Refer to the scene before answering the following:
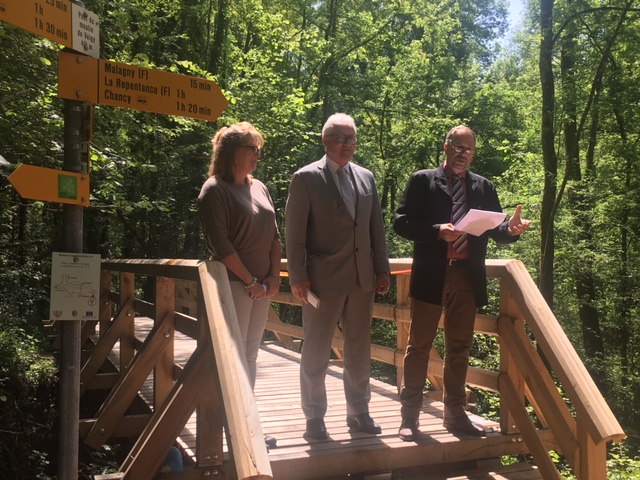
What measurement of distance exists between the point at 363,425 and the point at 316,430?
325mm

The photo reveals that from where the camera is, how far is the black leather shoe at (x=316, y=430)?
12.5 ft

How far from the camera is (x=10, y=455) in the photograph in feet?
20.2

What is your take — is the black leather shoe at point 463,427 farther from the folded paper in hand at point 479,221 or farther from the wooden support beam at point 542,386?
the folded paper in hand at point 479,221

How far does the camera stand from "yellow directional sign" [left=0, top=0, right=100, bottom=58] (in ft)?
8.93

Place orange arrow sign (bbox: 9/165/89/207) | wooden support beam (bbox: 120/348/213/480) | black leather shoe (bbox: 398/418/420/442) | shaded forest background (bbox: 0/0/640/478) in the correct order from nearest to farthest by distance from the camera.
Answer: orange arrow sign (bbox: 9/165/89/207) < wooden support beam (bbox: 120/348/213/480) < black leather shoe (bbox: 398/418/420/442) < shaded forest background (bbox: 0/0/640/478)

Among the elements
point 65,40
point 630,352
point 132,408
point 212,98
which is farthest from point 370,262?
point 630,352

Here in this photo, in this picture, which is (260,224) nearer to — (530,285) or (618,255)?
(530,285)

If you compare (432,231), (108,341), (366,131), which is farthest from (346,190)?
(366,131)

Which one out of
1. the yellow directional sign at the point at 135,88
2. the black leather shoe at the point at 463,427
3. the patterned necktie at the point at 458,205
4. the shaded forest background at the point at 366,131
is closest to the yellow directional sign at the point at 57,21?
the yellow directional sign at the point at 135,88

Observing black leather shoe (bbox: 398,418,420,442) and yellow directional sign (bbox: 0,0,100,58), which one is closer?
yellow directional sign (bbox: 0,0,100,58)

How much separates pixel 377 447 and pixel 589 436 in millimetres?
1131

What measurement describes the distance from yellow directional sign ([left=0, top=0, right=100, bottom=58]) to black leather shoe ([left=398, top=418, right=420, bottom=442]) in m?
2.72

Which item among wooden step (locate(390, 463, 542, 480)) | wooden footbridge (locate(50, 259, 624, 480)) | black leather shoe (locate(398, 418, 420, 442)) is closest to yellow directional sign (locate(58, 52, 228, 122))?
wooden footbridge (locate(50, 259, 624, 480))

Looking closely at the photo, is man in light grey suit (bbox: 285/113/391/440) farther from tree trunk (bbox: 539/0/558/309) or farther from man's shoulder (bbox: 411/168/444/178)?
tree trunk (bbox: 539/0/558/309)
